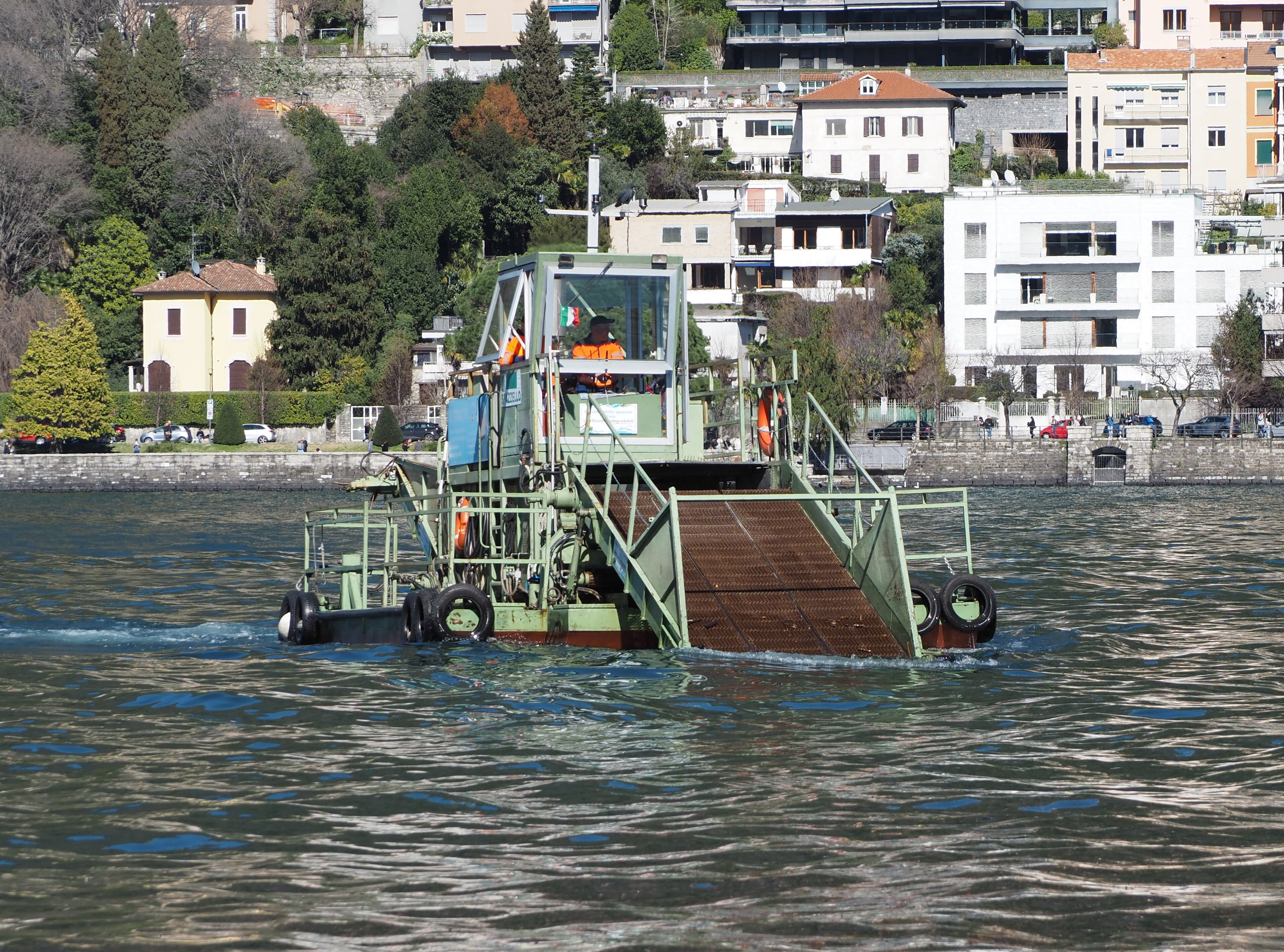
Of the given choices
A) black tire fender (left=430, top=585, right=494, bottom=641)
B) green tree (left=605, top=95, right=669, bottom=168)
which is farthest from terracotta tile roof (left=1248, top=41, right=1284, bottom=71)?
black tire fender (left=430, top=585, right=494, bottom=641)

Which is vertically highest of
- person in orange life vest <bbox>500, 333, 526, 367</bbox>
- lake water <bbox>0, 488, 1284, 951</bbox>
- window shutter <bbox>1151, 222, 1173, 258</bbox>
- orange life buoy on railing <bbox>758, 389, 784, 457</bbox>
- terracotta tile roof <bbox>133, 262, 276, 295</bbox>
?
window shutter <bbox>1151, 222, 1173, 258</bbox>

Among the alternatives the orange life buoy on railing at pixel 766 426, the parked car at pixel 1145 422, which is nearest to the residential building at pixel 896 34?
the parked car at pixel 1145 422

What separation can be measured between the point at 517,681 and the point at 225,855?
7035mm

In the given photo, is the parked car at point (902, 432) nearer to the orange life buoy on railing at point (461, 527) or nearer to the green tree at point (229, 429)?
the green tree at point (229, 429)

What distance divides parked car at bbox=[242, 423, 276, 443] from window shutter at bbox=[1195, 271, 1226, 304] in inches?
1889

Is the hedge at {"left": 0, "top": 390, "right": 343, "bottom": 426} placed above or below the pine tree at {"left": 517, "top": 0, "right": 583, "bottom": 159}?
below

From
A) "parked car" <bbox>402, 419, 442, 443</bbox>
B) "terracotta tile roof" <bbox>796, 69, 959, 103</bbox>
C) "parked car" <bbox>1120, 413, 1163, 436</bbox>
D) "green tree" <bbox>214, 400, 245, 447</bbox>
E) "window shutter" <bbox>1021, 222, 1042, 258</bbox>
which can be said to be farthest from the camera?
Result: "terracotta tile roof" <bbox>796, 69, 959, 103</bbox>

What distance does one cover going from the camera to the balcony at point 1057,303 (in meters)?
87.4

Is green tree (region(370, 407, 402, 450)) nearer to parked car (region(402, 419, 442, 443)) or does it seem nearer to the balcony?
parked car (region(402, 419, 442, 443))

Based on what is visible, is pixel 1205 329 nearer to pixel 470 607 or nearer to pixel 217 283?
pixel 217 283

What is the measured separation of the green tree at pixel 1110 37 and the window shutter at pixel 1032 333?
48070 millimetres

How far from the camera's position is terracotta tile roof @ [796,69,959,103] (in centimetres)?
11506

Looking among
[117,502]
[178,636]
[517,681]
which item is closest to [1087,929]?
[517,681]

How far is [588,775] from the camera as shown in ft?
46.4
